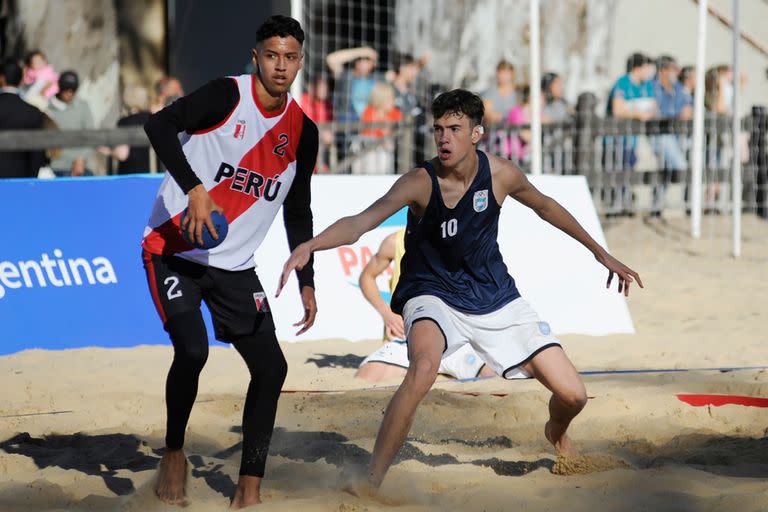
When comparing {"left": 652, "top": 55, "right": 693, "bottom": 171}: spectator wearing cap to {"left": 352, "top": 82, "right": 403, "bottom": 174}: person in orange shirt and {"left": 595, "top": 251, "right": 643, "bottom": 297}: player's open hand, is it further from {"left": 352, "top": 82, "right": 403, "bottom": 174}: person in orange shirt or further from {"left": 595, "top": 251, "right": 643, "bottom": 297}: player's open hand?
{"left": 595, "top": 251, "right": 643, "bottom": 297}: player's open hand

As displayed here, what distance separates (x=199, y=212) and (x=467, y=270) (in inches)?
51.1

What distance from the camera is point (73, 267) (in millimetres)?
7914

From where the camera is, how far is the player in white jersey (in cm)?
427

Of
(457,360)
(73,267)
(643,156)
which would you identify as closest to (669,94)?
(643,156)

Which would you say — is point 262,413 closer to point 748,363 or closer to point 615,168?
point 748,363

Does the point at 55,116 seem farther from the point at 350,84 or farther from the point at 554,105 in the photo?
the point at 554,105

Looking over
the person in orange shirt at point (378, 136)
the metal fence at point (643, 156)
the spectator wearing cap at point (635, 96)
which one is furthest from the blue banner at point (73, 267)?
the spectator wearing cap at point (635, 96)

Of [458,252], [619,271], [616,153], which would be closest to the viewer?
[458,252]

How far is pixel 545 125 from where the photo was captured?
500 inches

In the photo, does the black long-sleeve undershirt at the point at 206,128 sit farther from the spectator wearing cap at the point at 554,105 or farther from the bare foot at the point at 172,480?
the spectator wearing cap at the point at 554,105

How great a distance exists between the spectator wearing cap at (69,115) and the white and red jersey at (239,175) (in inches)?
305

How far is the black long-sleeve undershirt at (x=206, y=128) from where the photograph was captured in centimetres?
410

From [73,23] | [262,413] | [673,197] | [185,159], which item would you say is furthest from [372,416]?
[73,23]

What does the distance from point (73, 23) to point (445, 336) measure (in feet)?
40.5
